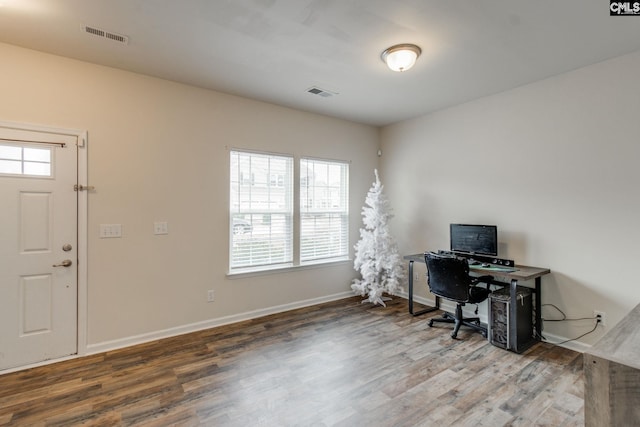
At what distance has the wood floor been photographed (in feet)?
6.70

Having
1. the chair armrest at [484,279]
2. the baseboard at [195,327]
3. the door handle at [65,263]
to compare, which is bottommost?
the baseboard at [195,327]

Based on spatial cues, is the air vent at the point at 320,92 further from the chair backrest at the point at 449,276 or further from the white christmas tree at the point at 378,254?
the chair backrest at the point at 449,276

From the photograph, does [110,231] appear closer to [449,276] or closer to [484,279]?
[449,276]

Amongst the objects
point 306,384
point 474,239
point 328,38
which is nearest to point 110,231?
point 306,384

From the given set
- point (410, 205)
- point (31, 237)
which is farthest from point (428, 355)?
point (31, 237)

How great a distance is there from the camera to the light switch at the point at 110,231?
297 cm

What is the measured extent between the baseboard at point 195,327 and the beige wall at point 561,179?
7.12 feet

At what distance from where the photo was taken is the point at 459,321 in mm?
3453

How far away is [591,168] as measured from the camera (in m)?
2.93

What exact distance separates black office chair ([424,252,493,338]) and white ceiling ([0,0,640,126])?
2023mm

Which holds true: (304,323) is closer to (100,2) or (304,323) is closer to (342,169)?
(342,169)

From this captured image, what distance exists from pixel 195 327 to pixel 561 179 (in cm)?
438

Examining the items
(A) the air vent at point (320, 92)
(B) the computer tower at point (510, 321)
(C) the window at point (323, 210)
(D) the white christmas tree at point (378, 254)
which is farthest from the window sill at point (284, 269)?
(A) the air vent at point (320, 92)

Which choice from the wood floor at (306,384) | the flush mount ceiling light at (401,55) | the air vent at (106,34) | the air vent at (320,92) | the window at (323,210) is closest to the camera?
the wood floor at (306,384)
